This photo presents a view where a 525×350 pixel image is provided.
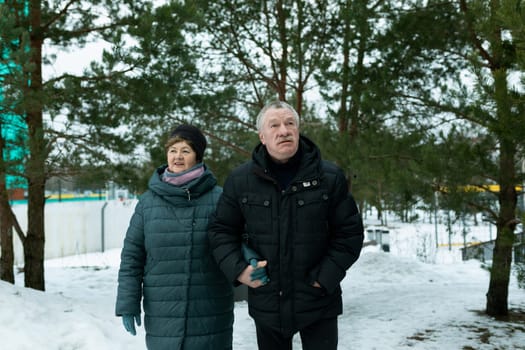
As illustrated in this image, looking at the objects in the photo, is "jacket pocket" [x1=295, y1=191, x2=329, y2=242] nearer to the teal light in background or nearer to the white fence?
the teal light in background

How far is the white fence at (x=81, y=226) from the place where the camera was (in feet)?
42.1

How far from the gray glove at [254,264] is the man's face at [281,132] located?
0.40 meters

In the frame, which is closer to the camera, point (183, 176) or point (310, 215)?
point (310, 215)

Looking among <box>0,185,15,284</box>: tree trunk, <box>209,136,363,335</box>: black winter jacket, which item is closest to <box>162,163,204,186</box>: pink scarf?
<box>209,136,363,335</box>: black winter jacket

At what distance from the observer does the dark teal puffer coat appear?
2086 millimetres

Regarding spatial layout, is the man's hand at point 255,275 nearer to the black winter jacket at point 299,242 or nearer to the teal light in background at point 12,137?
the black winter jacket at point 299,242

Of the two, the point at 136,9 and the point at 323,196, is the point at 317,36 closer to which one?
the point at 136,9

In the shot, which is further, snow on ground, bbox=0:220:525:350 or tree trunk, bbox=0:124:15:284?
tree trunk, bbox=0:124:15:284

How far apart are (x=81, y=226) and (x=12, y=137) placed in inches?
364

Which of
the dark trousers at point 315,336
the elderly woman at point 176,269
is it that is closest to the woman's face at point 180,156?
the elderly woman at point 176,269

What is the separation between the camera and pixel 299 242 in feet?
6.00

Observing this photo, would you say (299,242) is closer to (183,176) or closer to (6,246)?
(183,176)

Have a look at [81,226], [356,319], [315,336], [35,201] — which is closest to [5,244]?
[35,201]

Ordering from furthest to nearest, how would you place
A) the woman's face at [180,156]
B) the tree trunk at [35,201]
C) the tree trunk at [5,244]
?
the tree trunk at [5,244], the tree trunk at [35,201], the woman's face at [180,156]
